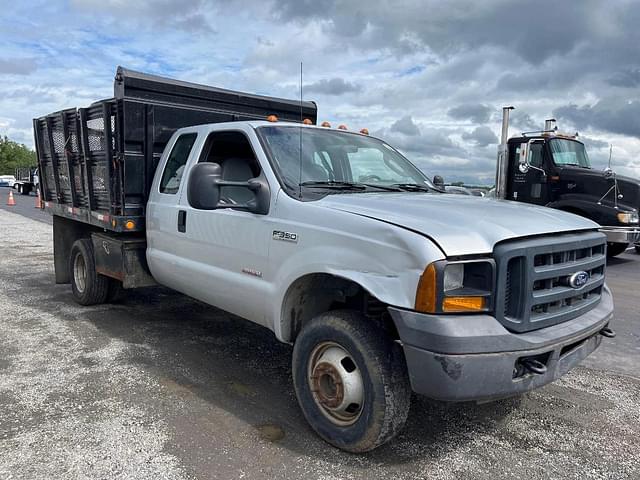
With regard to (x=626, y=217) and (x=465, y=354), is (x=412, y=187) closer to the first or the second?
(x=465, y=354)

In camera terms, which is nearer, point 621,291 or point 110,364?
point 110,364

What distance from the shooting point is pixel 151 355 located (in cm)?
496

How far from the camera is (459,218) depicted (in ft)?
10.3

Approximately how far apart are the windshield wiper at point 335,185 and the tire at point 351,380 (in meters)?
0.98

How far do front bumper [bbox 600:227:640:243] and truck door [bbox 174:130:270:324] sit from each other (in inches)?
326

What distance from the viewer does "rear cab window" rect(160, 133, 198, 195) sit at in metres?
4.98

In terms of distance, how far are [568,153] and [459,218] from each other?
9514 mm

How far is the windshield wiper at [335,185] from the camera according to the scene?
394 centimetres

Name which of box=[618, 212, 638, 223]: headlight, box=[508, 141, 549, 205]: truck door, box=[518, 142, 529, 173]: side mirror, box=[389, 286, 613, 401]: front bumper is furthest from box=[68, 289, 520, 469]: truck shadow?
box=[618, 212, 638, 223]: headlight

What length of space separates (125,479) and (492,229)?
2319 mm

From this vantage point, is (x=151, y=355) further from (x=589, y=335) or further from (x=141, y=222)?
(x=589, y=335)

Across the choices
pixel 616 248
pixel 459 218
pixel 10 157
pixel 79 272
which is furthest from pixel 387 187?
pixel 10 157

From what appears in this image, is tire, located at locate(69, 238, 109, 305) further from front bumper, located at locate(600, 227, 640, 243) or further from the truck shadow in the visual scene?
front bumper, located at locate(600, 227, 640, 243)

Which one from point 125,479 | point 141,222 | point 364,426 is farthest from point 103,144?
point 364,426
